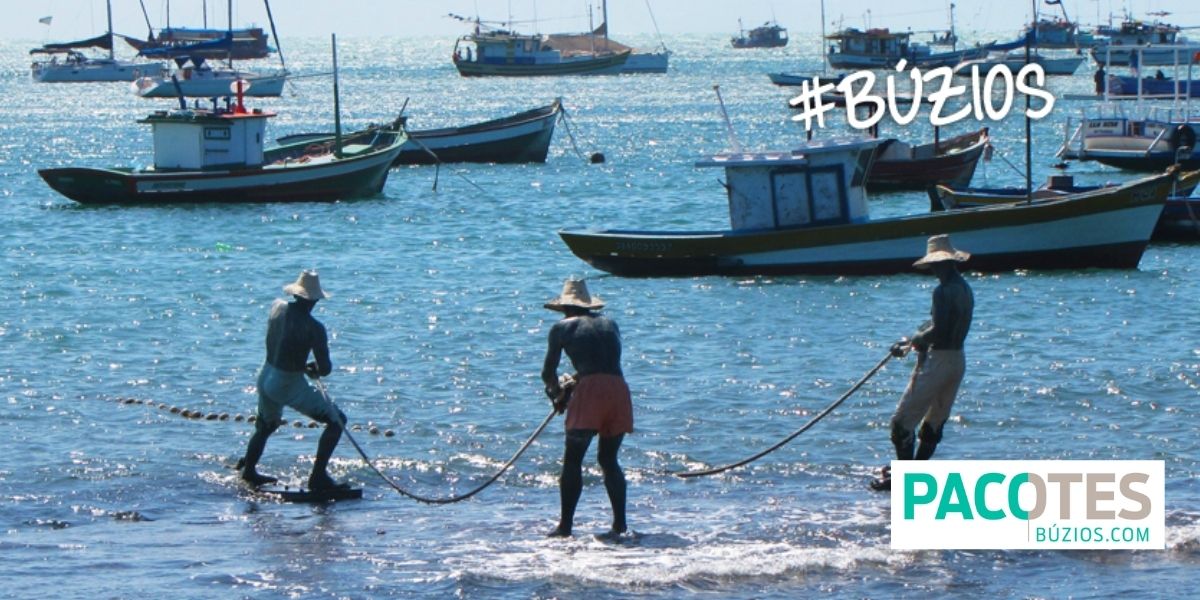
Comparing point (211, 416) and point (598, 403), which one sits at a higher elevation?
point (598, 403)

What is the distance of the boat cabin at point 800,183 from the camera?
25250mm

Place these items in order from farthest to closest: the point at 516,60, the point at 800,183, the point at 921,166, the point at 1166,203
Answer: the point at 516,60 < the point at 921,166 < the point at 1166,203 < the point at 800,183

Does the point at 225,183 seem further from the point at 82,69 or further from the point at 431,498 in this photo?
the point at 82,69

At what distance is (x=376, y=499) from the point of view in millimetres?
12875

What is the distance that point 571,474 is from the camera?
11297mm

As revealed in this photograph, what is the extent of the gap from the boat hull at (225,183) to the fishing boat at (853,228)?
536 inches

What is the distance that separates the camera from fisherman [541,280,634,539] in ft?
36.6

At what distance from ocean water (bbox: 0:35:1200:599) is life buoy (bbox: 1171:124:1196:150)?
1464cm

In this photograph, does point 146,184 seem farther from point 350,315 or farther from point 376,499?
point 376,499

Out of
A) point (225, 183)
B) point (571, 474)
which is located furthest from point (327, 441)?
point (225, 183)

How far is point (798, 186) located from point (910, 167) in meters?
17.1

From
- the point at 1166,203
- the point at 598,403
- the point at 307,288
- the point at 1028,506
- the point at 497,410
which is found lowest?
the point at 497,410

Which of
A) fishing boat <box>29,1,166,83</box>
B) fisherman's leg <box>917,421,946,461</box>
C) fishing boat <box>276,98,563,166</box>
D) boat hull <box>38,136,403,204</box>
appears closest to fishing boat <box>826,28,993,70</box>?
fishing boat <box>29,1,166,83</box>

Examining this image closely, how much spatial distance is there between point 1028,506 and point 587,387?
2.67m
